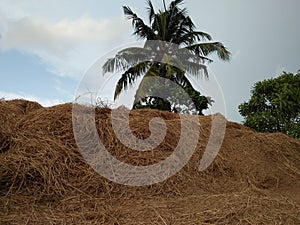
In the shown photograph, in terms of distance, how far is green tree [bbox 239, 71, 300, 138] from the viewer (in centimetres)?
761

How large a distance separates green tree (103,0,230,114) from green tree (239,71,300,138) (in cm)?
266

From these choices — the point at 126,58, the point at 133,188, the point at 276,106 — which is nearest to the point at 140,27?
the point at 126,58

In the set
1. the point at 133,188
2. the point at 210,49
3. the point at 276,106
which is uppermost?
the point at 210,49

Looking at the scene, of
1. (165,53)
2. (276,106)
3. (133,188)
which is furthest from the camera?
(165,53)

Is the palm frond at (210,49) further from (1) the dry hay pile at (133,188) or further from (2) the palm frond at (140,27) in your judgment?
(1) the dry hay pile at (133,188)

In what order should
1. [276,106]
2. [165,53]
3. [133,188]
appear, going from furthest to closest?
[165,53] → [276,106] → [133,188]

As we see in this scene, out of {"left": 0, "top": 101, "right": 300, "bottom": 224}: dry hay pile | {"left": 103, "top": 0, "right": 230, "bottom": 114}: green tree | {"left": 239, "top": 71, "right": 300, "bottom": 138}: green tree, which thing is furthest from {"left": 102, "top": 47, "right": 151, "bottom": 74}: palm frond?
{"left": 0, "top": 101, "right": 300, "bottom": 224}: dry hay pile

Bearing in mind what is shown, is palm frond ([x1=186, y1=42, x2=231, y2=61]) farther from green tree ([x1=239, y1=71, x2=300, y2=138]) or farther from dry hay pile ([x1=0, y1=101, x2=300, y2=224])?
dry hay pile ([x1=0, y1=101, x2=300, y2=224])

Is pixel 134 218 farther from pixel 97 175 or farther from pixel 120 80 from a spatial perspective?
pixel 120 80

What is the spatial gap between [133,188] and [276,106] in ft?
17.6

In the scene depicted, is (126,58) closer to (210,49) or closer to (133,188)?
(210,49)

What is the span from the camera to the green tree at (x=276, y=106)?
7605 mm

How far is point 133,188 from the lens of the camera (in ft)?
11.5

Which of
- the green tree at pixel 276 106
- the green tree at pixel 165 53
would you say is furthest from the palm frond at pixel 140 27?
the green tree at pixel 276 106
